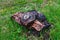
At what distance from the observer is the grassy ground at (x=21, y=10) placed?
521cm

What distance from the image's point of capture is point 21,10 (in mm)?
5844

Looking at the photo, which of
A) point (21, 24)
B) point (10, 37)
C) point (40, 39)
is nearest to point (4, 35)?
point (10, 37)

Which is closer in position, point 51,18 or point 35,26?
point 35,26

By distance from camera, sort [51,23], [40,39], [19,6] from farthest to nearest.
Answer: [19,6] < [51,23] < [40,39]

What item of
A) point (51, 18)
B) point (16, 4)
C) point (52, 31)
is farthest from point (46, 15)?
point (16, 4)

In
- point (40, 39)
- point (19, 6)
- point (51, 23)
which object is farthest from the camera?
point (19, 6)

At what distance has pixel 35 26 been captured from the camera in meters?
5.18

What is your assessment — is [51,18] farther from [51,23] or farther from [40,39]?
[40,39]

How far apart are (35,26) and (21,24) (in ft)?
1.21

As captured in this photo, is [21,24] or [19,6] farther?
[19,6]

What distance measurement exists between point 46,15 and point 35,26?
25.4 inches

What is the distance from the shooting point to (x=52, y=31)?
17.3 feet

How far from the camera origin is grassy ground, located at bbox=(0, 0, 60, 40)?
5.21 meters

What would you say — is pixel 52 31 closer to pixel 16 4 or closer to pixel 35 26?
pixel 35 26
